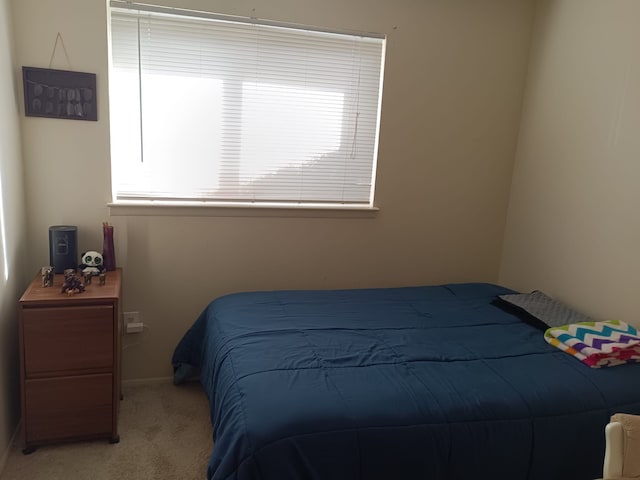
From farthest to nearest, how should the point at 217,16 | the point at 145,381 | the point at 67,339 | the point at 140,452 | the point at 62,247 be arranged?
the point at 145,381
the point at 217,16
the point at 62,247
the point at 140,452
the point at 67,339

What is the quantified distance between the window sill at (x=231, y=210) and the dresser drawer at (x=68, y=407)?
0.88 m

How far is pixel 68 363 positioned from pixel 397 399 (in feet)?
4.79

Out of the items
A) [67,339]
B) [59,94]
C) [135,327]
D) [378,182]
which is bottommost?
[135,327]

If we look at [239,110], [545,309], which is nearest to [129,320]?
[239,110]

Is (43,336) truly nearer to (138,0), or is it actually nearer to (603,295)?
(138,0)

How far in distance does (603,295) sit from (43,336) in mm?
2737

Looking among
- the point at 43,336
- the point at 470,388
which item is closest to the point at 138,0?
the point at 43,336

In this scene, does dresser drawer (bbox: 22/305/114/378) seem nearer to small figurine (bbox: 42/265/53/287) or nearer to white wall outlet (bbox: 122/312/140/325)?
small figurine (bbox: 42/265/53/287)

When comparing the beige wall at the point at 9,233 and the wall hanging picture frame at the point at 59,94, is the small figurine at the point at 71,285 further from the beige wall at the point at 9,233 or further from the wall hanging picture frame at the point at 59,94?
the wall hanging picture frame at the point at 59,94

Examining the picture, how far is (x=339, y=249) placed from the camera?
2900 millimetres

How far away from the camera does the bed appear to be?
4.86 ft

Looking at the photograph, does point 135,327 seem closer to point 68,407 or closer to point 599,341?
point 68,407

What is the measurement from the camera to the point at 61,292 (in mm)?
2053

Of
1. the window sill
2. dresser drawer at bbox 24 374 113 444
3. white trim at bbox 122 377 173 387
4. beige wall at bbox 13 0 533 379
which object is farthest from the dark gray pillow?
dresser drawer at bbox 24 374 113 444
